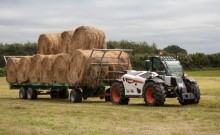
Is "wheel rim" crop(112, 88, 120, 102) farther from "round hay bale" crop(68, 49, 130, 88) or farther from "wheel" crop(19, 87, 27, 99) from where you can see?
"wheel" crop(19, 87, 27, 99)

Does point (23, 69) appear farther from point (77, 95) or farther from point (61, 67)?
point (77, 95)

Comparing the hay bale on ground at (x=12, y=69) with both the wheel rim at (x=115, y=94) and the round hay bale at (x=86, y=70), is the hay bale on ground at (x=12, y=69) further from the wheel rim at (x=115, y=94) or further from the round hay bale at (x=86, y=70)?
the wheel rim at (x=115, y=94)

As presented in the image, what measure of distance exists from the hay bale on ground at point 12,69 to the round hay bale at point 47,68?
3.36 m

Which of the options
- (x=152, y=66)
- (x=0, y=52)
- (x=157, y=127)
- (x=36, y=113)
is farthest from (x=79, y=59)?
(x=0, y=52)

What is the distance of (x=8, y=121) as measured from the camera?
15.6 metres

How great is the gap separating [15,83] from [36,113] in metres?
12.4

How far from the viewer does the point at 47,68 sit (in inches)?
1054

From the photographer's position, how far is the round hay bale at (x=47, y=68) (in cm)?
2652

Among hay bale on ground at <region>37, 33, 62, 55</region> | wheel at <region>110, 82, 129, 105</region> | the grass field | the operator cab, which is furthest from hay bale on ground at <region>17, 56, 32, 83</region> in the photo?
the grass field

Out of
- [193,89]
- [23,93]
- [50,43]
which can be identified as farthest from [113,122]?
[23,93]

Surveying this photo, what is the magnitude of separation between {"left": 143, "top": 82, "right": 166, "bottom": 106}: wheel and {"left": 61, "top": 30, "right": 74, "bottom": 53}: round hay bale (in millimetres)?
6566

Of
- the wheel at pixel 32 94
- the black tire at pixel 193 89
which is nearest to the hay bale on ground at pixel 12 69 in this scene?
the wheel at pixel 32 94

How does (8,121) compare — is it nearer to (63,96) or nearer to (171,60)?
(171,60)

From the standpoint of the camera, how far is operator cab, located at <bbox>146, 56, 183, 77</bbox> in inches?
863
